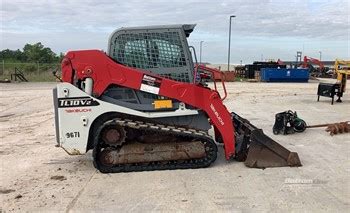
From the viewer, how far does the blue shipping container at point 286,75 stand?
40.2 meters

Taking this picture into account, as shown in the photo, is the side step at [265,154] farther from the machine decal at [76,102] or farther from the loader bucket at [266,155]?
the machine decal at [76,102]

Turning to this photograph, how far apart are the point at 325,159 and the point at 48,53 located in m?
60.5

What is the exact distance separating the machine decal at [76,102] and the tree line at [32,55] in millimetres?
54933

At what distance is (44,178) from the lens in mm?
6875

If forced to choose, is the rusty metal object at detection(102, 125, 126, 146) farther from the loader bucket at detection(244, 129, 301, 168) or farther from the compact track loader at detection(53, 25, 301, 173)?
the loader bucket at detection(244, 129, 301, 168)

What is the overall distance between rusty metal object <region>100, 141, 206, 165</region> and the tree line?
5524 cm

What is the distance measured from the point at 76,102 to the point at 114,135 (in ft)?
2.58

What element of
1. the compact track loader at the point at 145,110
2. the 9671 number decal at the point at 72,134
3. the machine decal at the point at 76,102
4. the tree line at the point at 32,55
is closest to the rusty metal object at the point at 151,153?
the compact track loader at the point at 145,110

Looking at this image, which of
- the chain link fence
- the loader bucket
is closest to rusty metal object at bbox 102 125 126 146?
the loader bucket

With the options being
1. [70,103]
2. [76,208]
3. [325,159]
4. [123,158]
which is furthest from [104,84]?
[325,159]

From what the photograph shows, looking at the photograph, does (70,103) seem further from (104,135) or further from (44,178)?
(44,178)

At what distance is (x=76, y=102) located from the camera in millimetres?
7156

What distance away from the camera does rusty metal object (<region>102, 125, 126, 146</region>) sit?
280 inches

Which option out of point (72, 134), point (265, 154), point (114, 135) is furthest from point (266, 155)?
point (72, 134)
